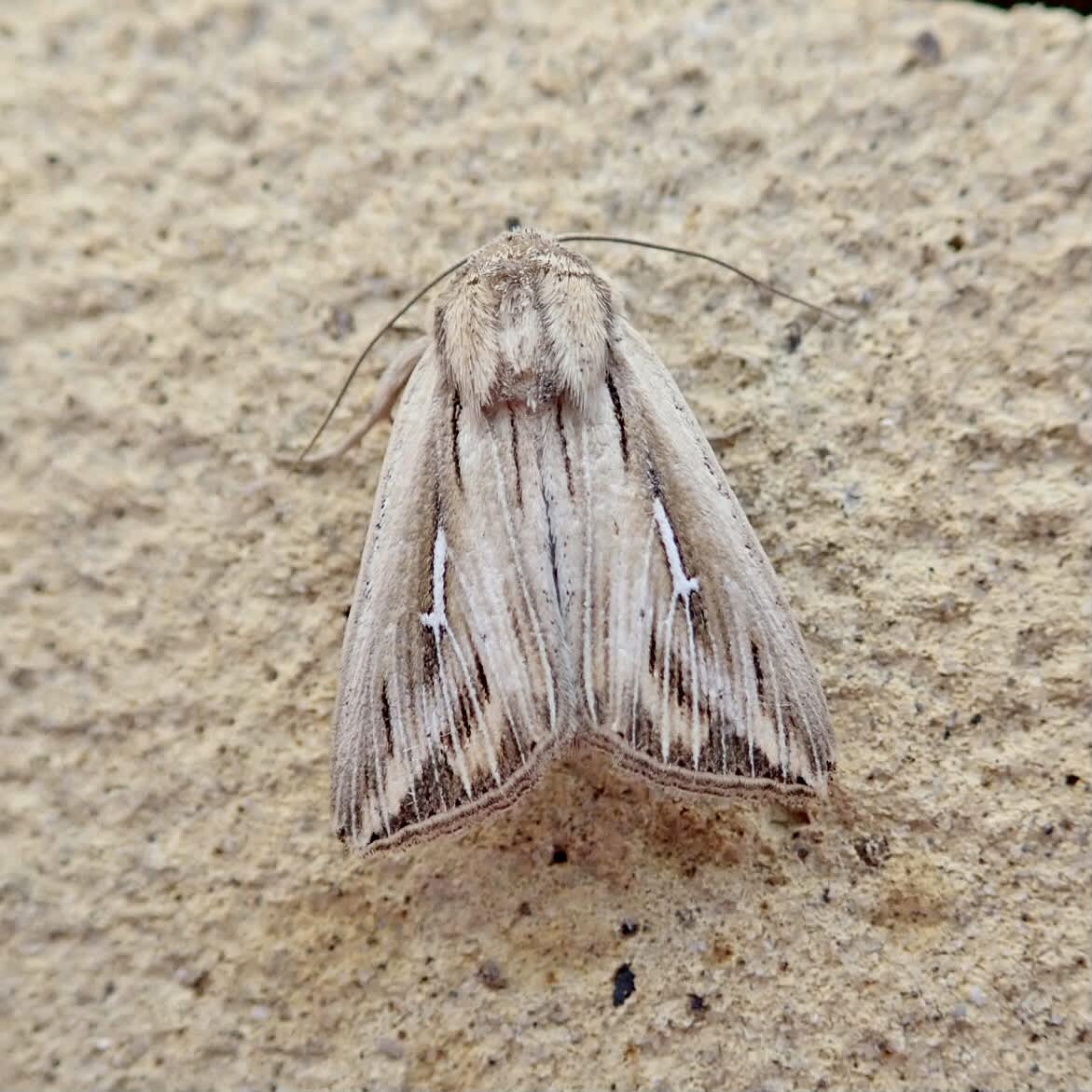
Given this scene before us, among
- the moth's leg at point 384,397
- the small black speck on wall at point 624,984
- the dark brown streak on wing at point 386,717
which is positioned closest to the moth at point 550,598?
the dark brown streak on wing at point 386,717

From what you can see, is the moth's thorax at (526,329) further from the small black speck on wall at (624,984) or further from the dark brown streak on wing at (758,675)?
the small black speck on wall at (624,984)

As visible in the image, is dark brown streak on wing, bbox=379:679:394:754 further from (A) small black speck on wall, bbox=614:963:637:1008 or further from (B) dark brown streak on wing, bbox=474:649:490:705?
(A) small black speck on wall, bbox=614:963:637:1008

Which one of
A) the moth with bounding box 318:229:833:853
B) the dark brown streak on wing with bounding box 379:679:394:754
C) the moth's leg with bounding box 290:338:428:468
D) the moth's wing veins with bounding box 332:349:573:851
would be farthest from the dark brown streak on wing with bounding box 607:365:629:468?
the dark brown streak on wing with bounding box 379:679:394:754

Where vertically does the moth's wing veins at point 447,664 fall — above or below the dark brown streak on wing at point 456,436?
below

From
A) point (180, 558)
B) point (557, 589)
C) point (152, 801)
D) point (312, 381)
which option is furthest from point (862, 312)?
point (152, 801)

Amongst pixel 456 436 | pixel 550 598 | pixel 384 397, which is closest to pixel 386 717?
pixel 550 598

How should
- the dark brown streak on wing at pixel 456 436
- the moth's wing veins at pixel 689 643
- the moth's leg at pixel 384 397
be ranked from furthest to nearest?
1. the moth's leg at pixel 384 397
2. the dark brown streak on wing at pixel 456 436
3. the moth's wing veins at pixel 689 643
